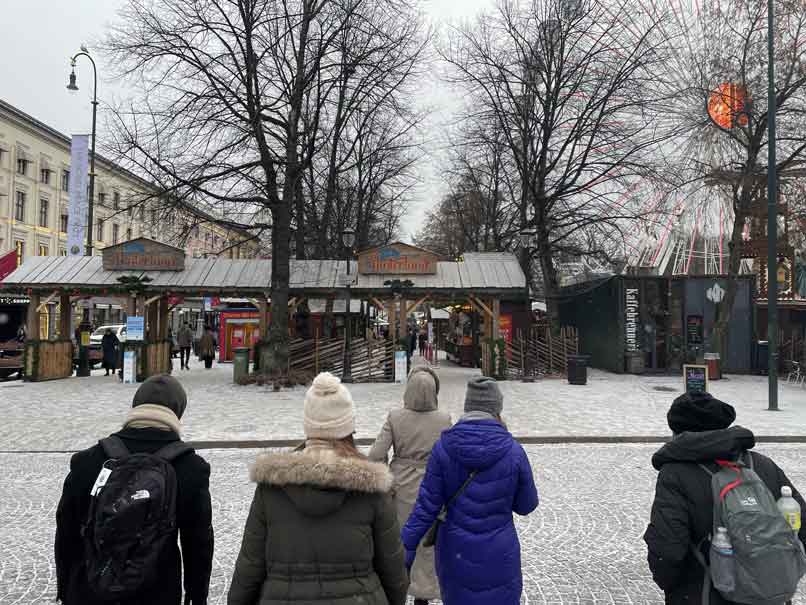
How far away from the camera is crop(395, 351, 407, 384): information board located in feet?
63.6

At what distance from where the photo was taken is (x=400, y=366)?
64.1 feet

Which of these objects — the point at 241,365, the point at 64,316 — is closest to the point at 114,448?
the point at 241,365

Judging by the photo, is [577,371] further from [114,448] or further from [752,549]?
[114,448]

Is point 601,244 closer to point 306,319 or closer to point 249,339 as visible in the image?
point 306,319

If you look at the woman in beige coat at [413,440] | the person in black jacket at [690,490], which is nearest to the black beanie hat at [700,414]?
the person in black jacket at [690,490]

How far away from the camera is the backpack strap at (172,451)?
2.53 metres

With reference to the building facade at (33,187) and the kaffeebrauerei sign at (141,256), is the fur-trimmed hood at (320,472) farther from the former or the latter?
the building facade at (33,187)

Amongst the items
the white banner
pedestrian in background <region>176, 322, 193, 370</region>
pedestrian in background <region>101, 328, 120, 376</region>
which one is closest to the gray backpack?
pedestrian in background <region>101, 328, 120, 376</region>

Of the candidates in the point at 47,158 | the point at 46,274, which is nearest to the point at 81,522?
the point at 46,274

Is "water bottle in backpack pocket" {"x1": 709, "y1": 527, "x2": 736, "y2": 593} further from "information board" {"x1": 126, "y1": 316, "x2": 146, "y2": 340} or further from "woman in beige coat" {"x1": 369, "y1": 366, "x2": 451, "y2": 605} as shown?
"information board" {"x1": 126, "y1": 316, "x2": 146, "y2": 340}

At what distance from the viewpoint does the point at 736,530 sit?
8.19 ft

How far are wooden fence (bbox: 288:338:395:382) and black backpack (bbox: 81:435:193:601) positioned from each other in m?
17.1

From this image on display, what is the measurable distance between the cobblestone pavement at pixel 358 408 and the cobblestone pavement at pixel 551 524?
1589 mm

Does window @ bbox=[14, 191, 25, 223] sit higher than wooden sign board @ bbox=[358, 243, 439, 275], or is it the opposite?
window @ bbox=[14, 191, 25, 223]
